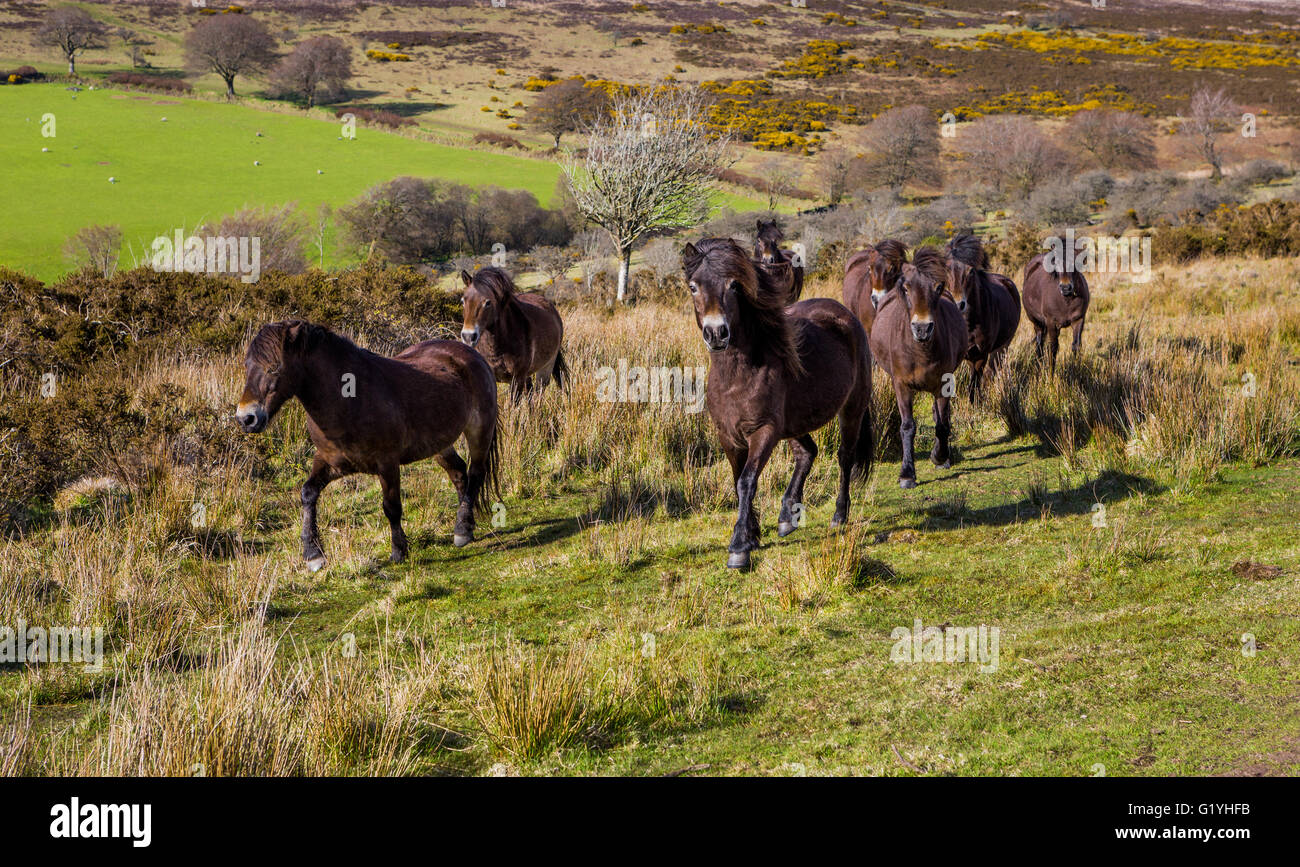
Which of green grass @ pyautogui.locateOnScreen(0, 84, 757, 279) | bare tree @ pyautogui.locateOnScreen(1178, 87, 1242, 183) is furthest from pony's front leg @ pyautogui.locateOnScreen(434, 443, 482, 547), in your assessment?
bare tree @ pyautogui.locateOnScreen(1178, 87, 1242, 183)

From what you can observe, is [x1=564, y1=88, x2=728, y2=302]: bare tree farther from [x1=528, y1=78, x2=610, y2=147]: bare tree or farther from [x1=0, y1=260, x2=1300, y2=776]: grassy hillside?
[x1=528, y1=78, x2=610, y2=147]: bare tree

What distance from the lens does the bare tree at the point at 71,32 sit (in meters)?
61.1

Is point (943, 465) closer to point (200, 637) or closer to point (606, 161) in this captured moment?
point (200, 637)

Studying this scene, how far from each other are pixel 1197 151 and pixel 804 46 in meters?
46.1

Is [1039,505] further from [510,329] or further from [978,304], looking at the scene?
[510,329]

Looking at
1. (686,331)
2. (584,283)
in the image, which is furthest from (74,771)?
(584,283)

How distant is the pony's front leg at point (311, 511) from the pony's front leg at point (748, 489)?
3.04m

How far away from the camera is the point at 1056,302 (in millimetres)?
12875

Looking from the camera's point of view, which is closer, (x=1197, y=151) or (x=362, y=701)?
(x=362, y=701)

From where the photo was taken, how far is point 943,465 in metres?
8.69

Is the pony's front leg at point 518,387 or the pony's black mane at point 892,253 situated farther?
the pony's front leg at point 518,387

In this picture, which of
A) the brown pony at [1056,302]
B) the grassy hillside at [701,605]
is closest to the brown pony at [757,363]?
the grassy hillside at [701,605]

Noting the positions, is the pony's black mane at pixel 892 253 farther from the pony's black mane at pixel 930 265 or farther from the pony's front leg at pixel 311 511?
the pony's front leg at pixel 311 511

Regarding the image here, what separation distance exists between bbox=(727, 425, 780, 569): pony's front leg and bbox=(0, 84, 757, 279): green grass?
2744 cm
